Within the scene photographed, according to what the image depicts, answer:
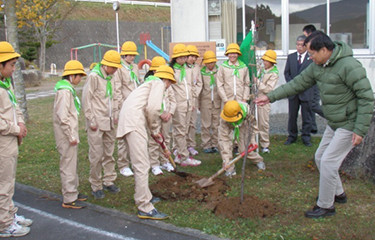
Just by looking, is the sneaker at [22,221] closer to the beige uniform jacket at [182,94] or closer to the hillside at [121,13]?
the beige uniform jacket at [182,94]

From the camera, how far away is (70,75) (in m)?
5.34

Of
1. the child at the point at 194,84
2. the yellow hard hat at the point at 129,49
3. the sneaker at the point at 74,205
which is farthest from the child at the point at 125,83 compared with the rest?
the sneaker at the point at 74,205

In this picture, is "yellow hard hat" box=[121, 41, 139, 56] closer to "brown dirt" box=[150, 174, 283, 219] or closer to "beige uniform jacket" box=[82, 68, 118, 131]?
"beige uniform jacket" box=[82, 68, 118, 131]

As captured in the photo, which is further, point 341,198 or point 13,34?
point 13,34

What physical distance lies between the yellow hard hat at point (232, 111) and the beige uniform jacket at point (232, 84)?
65.6 inches

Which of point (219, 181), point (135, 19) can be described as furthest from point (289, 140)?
point (135, 19)

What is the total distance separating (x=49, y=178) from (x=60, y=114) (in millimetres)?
2011

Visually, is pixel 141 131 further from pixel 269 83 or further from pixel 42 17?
pixel 42 17

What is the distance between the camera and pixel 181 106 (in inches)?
287

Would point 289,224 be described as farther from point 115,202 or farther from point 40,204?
point 40,204

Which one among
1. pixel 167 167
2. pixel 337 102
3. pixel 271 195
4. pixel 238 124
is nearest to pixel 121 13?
pixel 167 167

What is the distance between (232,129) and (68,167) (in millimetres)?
2535

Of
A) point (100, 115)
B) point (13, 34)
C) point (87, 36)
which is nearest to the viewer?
point (100, 115)

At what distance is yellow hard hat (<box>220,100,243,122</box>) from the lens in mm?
5887
